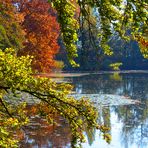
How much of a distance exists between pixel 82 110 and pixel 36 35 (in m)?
46.4

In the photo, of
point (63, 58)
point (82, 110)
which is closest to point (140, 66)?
point (63, 58)

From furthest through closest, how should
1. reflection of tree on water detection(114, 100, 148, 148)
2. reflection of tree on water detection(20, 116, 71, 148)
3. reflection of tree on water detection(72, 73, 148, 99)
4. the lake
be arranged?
reflection of tree on water detection(72, 73, 148, 99) → reflection of tree on water detection(114, 100, 148, 148) → the lake → reflection of tree on water detection(20, 116, 71, 148)

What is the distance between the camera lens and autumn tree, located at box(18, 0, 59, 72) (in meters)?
49.4

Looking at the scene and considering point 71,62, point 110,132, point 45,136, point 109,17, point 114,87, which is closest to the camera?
point 109,17

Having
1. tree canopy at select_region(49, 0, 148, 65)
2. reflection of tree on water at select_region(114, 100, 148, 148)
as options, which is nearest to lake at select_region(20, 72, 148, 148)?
reflection of tree on water at select_region(114, 100, 148, 148)

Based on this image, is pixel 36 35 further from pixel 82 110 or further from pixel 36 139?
pixel 82 110

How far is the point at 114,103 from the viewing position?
31672 mm

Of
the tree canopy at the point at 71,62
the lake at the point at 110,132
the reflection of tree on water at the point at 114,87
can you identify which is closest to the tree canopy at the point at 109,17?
the tree canopy at the point at 71,62

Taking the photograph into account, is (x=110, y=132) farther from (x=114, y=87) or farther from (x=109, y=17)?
(x=114, y=87)

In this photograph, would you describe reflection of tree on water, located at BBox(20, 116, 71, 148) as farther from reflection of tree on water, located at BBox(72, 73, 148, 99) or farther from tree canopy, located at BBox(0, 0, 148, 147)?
reflection of tree on water, located at BBox(72, 73, 148, 99)

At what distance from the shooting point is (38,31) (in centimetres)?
5119

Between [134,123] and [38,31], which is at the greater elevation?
[38,31]

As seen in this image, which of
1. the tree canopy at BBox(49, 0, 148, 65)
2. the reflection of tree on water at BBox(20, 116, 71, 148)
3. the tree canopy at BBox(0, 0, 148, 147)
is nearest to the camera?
the tree canopy at BBox(49, 0, 148, 65)

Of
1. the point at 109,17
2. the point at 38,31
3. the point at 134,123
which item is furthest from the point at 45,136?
the point at 38,31
